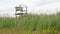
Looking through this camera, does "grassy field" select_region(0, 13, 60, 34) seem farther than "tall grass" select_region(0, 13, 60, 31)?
No

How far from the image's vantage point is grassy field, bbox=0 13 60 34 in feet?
30.5

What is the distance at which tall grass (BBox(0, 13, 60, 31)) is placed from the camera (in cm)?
Answer: 962

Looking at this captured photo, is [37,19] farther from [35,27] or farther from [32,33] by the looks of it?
[32,33]

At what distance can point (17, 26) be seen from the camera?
11164mm

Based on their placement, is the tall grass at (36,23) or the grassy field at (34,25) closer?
the grassy field at (34,25)

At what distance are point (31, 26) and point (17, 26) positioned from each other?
37.9 inches

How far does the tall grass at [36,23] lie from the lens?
9.62 m

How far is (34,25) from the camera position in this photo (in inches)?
407

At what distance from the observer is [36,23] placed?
34.2ft

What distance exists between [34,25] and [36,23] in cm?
15

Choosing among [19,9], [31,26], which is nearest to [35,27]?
[31,26]

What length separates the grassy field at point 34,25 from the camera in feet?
30.5

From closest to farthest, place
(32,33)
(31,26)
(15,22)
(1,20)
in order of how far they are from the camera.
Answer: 1. (32,33)
2. (31,26)
3. (15,22)
4. (1,20)

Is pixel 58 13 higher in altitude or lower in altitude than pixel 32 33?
higher
